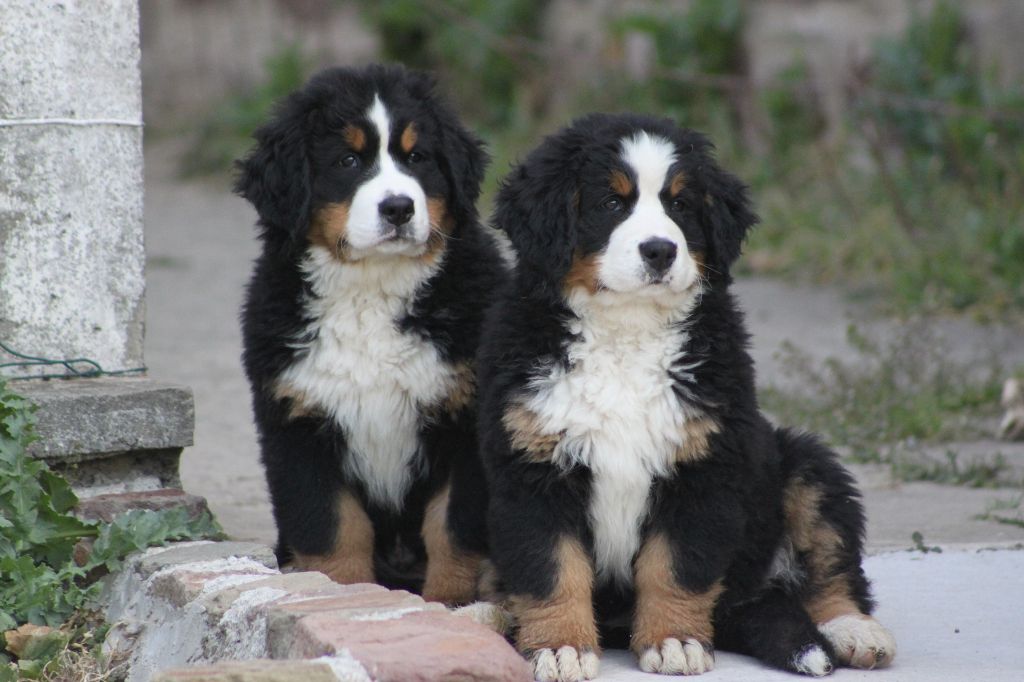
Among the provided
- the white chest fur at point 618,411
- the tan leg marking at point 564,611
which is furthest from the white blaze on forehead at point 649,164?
the tan leg marking at point 564,611

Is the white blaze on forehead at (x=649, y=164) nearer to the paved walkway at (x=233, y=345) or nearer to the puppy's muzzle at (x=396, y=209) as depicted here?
the puppy's muzzle at (x=396, y=209)

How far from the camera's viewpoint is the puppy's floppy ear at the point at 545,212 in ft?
12.2

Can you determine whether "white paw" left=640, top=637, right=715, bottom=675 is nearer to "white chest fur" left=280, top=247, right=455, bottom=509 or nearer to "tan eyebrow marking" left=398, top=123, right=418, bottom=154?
"white chest fur" left=280, top=247, right=455, bottom=509

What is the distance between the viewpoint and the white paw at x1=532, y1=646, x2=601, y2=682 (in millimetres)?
3482

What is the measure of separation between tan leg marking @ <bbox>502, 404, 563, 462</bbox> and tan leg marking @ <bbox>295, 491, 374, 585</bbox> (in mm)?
743

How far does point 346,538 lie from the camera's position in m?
4.14

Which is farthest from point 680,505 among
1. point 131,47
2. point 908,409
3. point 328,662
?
point 908,409

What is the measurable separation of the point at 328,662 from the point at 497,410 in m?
0.86

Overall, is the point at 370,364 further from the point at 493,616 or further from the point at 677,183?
the point at 677,183

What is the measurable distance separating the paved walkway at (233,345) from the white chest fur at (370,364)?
0.86 meters

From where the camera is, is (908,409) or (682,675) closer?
(682,675)

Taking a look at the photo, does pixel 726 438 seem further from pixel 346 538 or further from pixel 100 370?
pixel 100 370

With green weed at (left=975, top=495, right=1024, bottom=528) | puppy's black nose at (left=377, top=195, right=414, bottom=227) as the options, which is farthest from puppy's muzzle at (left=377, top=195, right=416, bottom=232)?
green weed at (left=975, top=495, right=1024, bottom=528)

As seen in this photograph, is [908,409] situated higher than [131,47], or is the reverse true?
[131,47]
